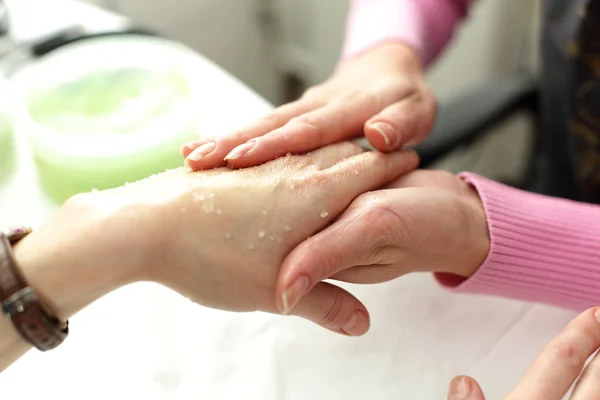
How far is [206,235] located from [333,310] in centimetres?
12

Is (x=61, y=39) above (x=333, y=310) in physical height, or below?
above

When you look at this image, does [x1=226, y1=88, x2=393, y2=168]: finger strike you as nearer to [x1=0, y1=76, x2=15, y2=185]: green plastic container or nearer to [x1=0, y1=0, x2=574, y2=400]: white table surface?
[x1=0, y1=0, x2=574, y2=400]: white table surface

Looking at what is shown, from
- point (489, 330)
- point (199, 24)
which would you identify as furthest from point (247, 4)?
point (489, 330)

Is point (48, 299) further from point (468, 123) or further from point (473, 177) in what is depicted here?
point (468, 123)

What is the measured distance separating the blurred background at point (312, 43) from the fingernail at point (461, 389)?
720 mm

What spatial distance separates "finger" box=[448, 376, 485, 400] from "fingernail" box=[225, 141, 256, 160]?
24cm

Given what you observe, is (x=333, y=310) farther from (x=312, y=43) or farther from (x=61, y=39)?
(x=312, y=43)

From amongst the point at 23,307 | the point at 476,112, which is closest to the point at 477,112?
the point at 476,112

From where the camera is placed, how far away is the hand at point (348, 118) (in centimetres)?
54

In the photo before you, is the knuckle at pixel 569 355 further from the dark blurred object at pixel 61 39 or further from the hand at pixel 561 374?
the dark blurred object at pixel 61 39

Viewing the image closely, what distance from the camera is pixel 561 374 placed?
445 millimetres

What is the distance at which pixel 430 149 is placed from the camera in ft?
2.51

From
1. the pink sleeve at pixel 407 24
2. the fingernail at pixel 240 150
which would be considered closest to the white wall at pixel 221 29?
the pink sleeve at pixel 407 24

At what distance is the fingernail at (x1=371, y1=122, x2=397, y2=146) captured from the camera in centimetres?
58
